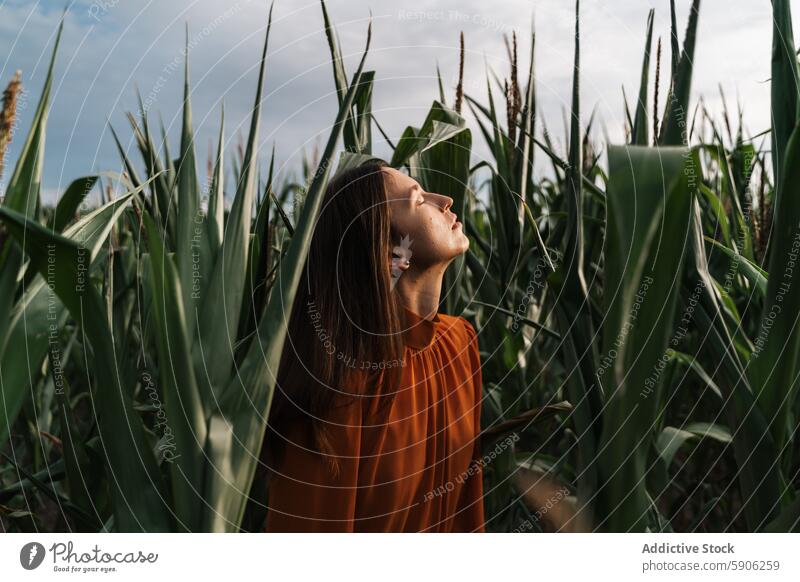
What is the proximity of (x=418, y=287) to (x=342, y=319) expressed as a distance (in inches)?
3.3

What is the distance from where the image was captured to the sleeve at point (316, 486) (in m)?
0.60

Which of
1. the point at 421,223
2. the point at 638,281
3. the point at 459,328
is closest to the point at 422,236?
the point at 421,223

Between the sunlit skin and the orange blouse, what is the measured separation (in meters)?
0.02

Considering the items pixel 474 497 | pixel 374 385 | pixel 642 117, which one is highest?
pixel 642 117

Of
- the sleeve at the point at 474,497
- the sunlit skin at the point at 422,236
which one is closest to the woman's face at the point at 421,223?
the sunlit skin at the point at 422,236

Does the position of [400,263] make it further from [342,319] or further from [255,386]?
[255,386]

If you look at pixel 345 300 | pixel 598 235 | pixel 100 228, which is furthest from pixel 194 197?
pixel 598 235

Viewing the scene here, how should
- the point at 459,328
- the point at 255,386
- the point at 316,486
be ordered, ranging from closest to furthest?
1. the point at 255,386
2. the point at 316,486
3. the point at 459,328

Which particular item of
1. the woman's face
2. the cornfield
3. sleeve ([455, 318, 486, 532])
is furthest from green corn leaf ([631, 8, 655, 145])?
sleeve ([455, 318, 486, 532])

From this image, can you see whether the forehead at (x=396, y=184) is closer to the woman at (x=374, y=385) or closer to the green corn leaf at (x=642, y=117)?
the woman at (x=374, y=385)

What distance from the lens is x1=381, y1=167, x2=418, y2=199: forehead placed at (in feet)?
2.12

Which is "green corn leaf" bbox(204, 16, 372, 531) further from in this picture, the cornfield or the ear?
the ear

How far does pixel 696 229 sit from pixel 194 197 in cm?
40

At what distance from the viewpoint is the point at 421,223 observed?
0.64 metres
